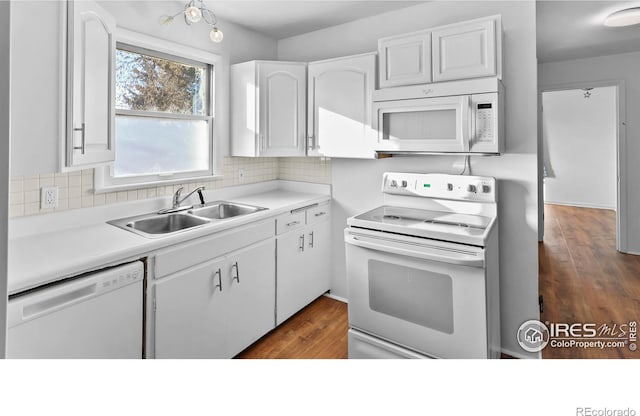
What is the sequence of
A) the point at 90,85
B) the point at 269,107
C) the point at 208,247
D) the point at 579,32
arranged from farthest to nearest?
1. the point at 579,32
2. the point at 269,107
3. the point at 208,247
4. the point at 90,85

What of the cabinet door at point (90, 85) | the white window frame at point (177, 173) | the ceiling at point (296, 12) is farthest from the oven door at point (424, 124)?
the cabinet door at point (90, 85)

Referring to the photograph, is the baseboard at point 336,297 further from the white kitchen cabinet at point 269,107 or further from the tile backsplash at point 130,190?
the white kitchen cabinet at point 269,107

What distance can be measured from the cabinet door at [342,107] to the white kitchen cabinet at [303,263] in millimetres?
525

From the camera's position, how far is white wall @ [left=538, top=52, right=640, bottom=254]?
324cm

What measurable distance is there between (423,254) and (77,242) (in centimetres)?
153

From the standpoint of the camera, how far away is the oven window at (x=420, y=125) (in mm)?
1814

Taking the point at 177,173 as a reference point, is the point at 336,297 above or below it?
below

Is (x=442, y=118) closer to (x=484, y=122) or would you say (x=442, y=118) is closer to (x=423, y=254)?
(x=484, y=122)

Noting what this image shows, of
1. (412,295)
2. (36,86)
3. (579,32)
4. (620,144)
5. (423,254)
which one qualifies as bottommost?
(412,295)

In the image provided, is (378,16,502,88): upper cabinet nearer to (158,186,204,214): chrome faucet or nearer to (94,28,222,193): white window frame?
(94,28,222,193): white window frame

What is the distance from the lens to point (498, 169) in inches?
77.4

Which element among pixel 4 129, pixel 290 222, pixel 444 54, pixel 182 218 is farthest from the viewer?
pixel 290 222

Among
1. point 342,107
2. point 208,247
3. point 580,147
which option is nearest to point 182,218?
point 208,247

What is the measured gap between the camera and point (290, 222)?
89.7 inches
